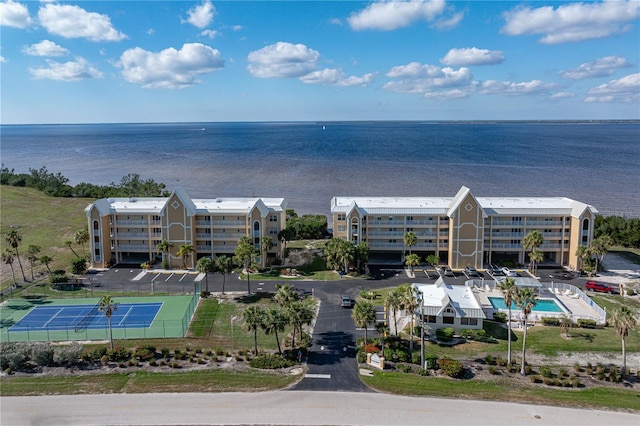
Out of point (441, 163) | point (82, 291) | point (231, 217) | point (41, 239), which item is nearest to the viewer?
point (82, 291)

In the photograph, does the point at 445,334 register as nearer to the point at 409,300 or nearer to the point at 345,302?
the point at 409,300

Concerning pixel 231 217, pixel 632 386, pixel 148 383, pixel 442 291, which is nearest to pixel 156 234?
pixel 231 217

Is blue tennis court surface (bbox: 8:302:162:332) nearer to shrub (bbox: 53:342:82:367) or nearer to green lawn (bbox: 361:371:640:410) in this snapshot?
shrub (bbox: 53:342:82:367)

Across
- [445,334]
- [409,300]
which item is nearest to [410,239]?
[445,334]

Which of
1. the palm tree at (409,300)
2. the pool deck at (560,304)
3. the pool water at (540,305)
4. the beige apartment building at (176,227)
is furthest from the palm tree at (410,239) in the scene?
the palm tree at (409,300)

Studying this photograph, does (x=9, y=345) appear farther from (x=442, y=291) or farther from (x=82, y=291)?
(x=442, y=291)
